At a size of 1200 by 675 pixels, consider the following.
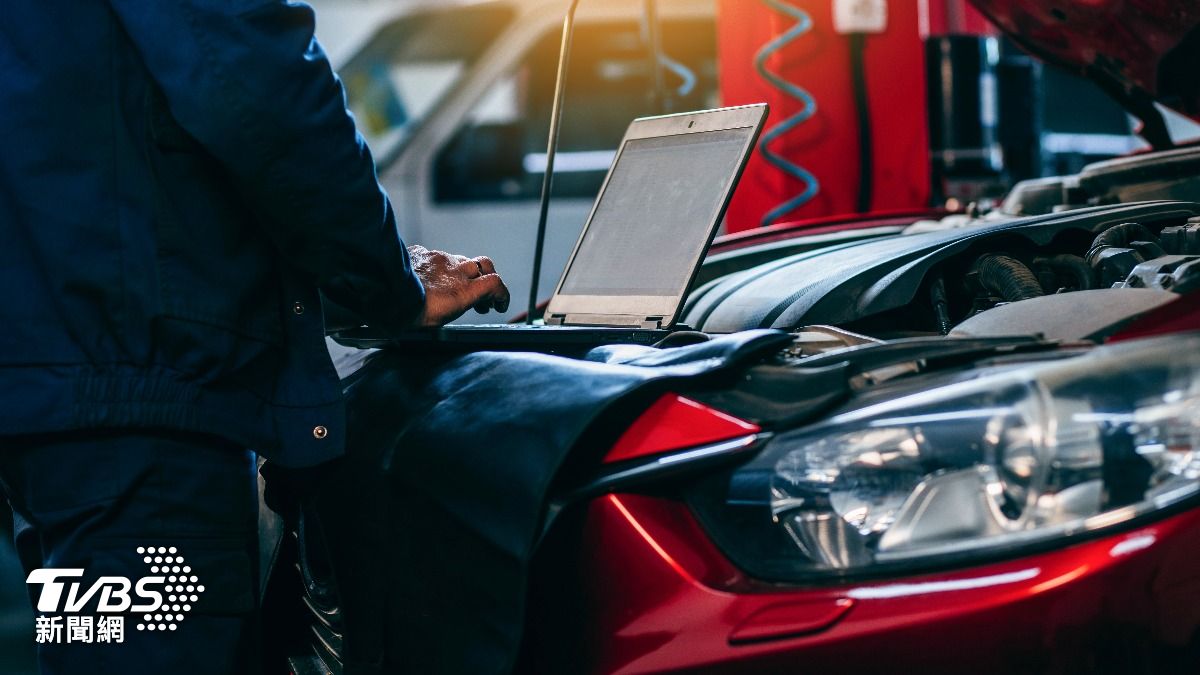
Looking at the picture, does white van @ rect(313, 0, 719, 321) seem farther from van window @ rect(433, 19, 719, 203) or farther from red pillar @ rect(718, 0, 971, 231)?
red pillar @ rect(718, 0, 971, 231)

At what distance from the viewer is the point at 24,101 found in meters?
1.28

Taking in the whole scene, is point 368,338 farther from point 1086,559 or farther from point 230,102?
point 1086,559

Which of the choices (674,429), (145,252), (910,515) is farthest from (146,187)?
(910,515)

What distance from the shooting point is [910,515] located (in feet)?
3.17

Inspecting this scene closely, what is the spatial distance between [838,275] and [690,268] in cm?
18

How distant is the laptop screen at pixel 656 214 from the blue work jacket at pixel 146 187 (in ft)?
1.52

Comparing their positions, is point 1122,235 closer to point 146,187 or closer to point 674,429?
point 674,429

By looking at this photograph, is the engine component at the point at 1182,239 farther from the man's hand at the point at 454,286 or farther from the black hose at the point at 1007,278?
the man's hand at the point at 454,286

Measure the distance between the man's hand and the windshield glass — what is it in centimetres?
628

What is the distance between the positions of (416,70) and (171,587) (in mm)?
6938

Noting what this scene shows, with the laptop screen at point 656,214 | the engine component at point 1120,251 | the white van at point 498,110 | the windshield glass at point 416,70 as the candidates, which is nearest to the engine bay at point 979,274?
the engine component at point 1120,251

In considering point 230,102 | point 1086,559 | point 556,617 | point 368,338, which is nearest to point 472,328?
point 368,338

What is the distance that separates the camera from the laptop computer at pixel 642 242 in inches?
60.1

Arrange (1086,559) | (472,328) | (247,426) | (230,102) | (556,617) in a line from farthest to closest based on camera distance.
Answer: (472,328), (247,426), (230,102), (556,617), (1086,559)
